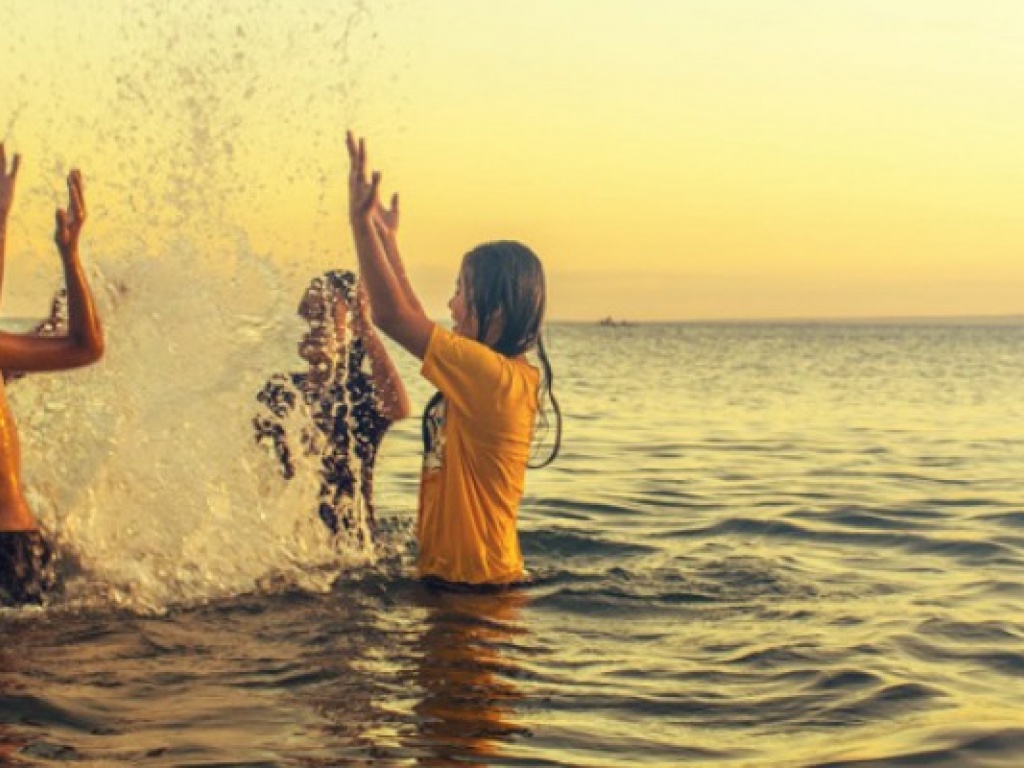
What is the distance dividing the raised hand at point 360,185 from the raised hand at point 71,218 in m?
1.13

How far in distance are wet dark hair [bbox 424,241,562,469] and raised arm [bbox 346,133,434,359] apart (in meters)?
0.32

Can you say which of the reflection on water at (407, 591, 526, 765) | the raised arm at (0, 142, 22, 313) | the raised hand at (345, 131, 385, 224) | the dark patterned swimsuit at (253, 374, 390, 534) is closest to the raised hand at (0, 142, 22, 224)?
the raised arm at (0, 142, 22, 313)

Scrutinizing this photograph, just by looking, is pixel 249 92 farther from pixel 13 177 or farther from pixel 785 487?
pixel 785 487

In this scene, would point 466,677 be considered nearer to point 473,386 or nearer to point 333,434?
point 473,386

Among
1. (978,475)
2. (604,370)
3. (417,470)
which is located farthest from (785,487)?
(604,370)

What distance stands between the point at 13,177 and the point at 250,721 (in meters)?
2.58

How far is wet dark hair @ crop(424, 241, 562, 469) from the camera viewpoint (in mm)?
7215

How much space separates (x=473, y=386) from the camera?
285 inches

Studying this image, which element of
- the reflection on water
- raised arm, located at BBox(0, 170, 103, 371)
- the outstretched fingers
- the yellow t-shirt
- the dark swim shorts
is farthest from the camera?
the dark swim shorts

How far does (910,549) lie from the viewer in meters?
12.1

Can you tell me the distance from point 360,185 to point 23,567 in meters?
2.65

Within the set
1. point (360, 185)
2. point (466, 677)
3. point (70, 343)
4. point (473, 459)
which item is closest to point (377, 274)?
point (360, 185)

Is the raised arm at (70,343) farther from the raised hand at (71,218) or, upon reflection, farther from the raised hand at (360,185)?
the raised hand at (360,185)

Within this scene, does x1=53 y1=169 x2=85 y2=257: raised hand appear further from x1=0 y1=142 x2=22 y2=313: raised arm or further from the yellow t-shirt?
the yellow t-shirt
